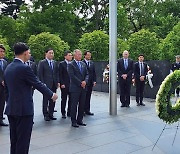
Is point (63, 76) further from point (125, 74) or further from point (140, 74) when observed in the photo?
point (140, 74)

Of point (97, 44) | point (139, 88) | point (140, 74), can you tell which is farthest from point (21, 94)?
point (97, 44)

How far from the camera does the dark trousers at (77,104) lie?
7555 mm

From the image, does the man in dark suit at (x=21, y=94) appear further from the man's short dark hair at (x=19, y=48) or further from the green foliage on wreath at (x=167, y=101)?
the green foliage on wreath at (x=167, y=101)

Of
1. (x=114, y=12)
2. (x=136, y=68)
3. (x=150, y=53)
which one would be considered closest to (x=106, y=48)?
(x=150, y=53)

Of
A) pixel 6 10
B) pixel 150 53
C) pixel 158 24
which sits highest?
pixel 6 10

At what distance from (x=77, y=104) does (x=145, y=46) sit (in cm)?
1125

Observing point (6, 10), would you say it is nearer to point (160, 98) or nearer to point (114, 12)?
point (114, 12)

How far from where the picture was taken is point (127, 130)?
7.24m

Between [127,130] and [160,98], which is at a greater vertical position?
[160,98]

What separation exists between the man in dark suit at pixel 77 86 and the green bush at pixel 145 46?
1083 centimetres

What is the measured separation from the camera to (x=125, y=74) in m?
10.6

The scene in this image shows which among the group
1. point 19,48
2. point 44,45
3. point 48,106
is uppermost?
point 44,45

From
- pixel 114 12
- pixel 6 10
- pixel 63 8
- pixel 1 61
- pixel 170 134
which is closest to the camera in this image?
pixel 170 134

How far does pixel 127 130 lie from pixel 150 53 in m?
11.7
